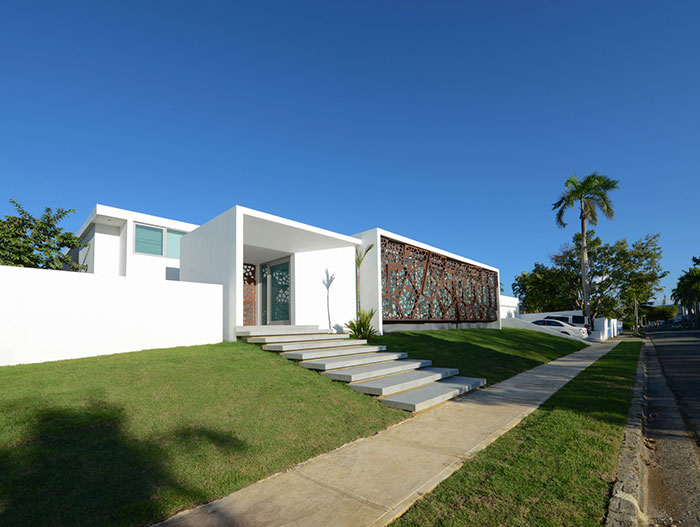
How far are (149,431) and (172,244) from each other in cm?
1475

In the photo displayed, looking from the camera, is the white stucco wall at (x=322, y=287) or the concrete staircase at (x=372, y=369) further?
the white stucco wall at (x=322, y=287)

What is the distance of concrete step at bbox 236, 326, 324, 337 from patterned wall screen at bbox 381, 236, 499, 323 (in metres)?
3.87

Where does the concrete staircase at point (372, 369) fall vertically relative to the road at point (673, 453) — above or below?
above

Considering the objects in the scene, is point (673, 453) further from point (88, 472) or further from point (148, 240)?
point (148, 240)

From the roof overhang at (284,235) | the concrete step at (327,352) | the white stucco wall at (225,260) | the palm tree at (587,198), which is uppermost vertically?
the palm tree at (587,198)

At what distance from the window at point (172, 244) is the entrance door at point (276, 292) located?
5.33 metres

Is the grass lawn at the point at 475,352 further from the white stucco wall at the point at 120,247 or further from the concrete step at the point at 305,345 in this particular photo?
the white stucco wall at the point at 120,247

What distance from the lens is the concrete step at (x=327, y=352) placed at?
24.9 feet

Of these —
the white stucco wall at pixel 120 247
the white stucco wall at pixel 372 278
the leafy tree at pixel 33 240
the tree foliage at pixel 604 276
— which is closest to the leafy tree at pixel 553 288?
the tree foliage at pixel 604 276

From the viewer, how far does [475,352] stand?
11.5 m

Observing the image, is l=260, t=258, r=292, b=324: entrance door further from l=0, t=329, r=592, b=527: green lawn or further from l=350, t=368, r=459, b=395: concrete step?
l=350, t=368, r=459, b=395: concrete step

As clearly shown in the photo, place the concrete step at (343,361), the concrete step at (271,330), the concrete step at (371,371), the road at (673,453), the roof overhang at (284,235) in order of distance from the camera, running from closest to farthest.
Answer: the road at (673,453) < the concrete step at (371,371) < the concrete step at (343,361) < the concrete step at (271,330) < the roof overhang at (284,235)

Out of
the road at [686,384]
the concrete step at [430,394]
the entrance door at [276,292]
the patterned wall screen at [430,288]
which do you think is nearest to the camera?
the concrete step at [430,394]

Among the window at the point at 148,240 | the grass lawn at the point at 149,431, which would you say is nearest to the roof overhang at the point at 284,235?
the grass lawn at the point at 149,431
